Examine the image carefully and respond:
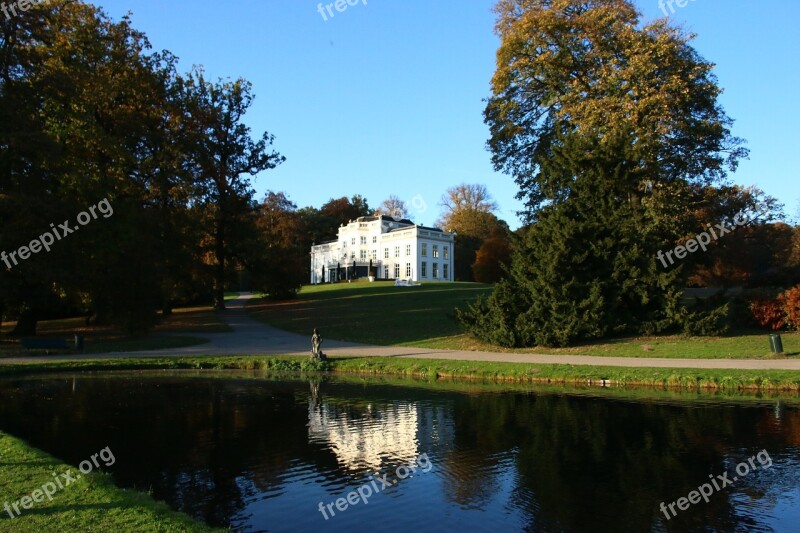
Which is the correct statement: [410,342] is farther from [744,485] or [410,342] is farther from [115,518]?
[115,518]

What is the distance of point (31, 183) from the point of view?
1013 inches

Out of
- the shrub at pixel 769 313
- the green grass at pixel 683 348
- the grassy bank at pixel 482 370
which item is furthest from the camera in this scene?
the shrub at pixel 769 313

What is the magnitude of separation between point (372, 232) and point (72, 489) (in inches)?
3802

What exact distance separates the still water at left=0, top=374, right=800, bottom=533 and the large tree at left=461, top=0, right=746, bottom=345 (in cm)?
893

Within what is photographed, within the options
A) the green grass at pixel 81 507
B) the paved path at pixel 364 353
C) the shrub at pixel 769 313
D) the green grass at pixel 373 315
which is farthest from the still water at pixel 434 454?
the shrub at pixel 769 313

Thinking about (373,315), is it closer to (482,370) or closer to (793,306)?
(482,370)

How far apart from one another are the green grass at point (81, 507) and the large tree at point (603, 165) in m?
18.8

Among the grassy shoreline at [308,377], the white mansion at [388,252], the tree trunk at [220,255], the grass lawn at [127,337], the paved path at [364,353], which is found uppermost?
the white mansion at [388,252]

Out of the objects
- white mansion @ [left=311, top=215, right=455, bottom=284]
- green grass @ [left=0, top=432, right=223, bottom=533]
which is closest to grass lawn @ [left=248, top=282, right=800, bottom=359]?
green grass @ [left=0, top=432, right=223, bottom=533]

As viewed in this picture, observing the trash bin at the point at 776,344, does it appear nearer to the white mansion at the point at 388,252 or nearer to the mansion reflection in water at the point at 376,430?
the mansion reflection in water at the point at 376,430

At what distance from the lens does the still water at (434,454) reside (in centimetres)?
759

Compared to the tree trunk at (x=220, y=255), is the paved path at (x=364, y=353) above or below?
below

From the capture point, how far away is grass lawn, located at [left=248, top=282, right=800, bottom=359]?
21906 millimetres

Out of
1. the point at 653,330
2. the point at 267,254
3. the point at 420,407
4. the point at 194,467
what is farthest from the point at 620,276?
the point at 267,254
